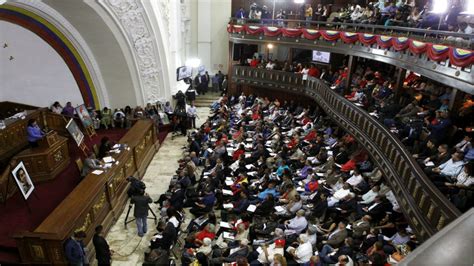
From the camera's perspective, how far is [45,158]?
34.3 ft

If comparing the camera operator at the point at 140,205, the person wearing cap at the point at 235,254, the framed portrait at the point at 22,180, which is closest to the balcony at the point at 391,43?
the person wearing cap at the point at 235,254

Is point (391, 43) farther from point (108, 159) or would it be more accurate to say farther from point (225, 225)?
point (108, 159)

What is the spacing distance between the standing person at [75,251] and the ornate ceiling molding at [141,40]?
31.8 ft

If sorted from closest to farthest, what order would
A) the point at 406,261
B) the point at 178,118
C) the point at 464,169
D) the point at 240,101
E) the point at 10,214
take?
the point at 406,261, the point at 464,169, the point at 10,214, the point at 178,118, the point at 240,101

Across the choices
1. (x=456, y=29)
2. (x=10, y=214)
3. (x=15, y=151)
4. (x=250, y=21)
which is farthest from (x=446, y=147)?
(x=250, y=21)

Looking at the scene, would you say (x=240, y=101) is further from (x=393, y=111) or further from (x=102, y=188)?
(x=102, y=188)

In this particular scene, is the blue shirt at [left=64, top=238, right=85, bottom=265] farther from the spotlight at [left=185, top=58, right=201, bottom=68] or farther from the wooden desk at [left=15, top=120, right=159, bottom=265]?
the spotlight at [left=185, top=58, right=201, bottom=68]

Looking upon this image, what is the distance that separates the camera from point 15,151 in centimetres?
1163

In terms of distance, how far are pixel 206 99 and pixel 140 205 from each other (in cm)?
1408

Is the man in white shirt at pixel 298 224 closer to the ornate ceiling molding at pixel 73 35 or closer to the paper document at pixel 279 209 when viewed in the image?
the paper document at pixel 279 209

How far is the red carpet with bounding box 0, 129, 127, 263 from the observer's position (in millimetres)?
7901

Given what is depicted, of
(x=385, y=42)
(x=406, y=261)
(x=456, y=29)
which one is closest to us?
(x=406, y=261)

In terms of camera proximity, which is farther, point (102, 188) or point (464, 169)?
point (102, 188)

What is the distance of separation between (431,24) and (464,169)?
5.79 m
